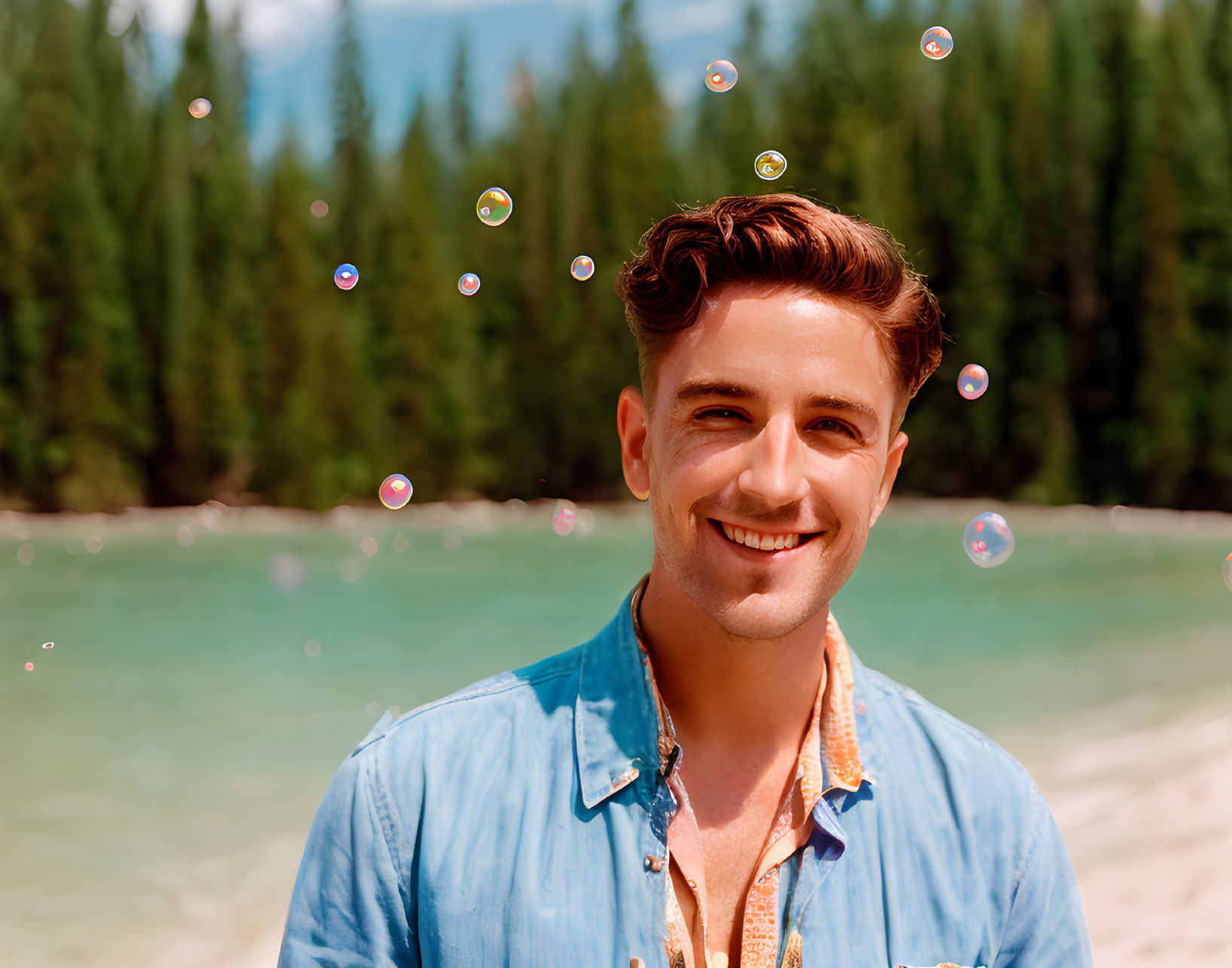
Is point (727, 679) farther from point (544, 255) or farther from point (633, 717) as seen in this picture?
point (544, 255)

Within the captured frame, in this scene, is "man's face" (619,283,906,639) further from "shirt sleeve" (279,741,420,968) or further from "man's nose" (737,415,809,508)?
"shirt sleeve" (279,741,420,968)

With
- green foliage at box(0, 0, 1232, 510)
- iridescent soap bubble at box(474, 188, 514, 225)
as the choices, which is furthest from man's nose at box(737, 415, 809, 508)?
green foliage at box(0, 0, 1232, 510)

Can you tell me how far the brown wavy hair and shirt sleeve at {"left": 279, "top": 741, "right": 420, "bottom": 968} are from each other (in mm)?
868

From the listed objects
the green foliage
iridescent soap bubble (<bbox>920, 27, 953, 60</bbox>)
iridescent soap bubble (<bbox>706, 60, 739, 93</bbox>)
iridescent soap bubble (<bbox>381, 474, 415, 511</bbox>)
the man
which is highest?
the green foliage

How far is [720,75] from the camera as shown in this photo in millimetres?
5328

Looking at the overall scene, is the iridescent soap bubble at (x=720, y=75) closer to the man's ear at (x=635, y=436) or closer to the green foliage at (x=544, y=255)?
the man's ear at (x=635, y=436)

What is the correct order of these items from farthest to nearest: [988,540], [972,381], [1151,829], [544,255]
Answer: [544,255], [1151,829], [972,381], [988,540]

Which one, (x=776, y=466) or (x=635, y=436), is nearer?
(x=776, y=466)

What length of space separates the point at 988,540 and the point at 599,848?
11.3 feet

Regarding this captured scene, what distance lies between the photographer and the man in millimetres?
1830

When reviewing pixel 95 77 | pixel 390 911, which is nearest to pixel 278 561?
pixel 95 77

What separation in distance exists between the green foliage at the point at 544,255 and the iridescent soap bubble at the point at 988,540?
80.5 ft

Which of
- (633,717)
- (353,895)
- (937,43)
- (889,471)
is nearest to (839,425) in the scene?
(889,471)

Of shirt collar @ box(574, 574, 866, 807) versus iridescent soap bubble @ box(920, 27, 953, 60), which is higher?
iridescent soap bubble @ box(920, 27, 953, 60)
